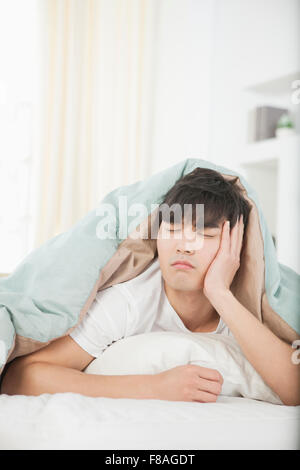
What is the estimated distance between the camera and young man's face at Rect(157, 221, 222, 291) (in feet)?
3.40

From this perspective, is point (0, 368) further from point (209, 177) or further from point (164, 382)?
point (209, 177)

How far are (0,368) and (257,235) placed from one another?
0.55m

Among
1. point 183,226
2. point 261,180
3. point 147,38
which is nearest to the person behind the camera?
point 183,226

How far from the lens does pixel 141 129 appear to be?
315 centimetres

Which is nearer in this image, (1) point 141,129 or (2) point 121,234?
(2) point 121,234

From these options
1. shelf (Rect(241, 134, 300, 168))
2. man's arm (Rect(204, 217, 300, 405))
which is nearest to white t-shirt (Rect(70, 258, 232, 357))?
man's arm (Rect(204, 217, 300, 405))

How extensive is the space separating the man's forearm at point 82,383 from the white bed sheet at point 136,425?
5cm

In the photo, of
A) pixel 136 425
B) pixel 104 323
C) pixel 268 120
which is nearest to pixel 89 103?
pixel 268 120

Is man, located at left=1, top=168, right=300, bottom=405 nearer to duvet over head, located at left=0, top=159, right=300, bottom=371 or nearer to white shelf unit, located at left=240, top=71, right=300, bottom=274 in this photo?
duvet over head, located at left=0, top=159, right=300, bottom=371

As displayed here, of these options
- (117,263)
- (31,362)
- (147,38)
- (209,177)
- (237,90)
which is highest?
(147,38)

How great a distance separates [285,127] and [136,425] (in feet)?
7.11

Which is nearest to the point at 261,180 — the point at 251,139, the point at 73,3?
the point at 251,139

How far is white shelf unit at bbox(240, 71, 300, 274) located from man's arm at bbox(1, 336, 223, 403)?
137cm

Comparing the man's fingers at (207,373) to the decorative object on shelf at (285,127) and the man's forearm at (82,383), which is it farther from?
the decorative object on shelf at (285,127)
